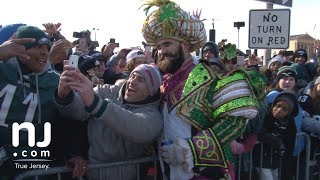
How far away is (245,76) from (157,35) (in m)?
0.67

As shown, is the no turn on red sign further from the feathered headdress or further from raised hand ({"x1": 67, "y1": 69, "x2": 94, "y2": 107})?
raised hand ({"x1": 67, "y1": 69, "x2": 94, "y2": 107})

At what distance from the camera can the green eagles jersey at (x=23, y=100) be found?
2.74m

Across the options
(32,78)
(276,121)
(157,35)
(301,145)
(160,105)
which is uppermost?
(157,35)

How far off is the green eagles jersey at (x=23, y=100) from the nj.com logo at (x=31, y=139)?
0.02 meters

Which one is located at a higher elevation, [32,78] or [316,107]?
[32,78]

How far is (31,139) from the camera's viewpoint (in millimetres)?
2844

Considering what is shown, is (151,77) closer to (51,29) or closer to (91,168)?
(91,168)

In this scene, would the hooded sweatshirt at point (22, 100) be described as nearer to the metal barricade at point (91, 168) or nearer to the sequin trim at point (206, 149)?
the metal barricade at point (91, 168)

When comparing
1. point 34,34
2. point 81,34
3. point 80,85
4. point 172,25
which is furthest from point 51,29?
point 80,85

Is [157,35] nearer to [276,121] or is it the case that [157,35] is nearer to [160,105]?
[160,105]

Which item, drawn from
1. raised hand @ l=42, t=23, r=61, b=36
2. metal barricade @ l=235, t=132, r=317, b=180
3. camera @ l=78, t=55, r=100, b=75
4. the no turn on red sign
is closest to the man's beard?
metal barricade @ l=235, t=132, r=317, b=180

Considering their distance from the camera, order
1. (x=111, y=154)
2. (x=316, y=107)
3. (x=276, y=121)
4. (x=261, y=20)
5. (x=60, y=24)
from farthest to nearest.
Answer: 1. (x=261, y=20)
2. (x=60, y=24)
3. (x=316, y=107)
4. (x=276, y=121)
5. (x=111, y=154)

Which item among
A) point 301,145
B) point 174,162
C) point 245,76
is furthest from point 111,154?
point 301,145

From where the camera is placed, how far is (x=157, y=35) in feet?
9.67
